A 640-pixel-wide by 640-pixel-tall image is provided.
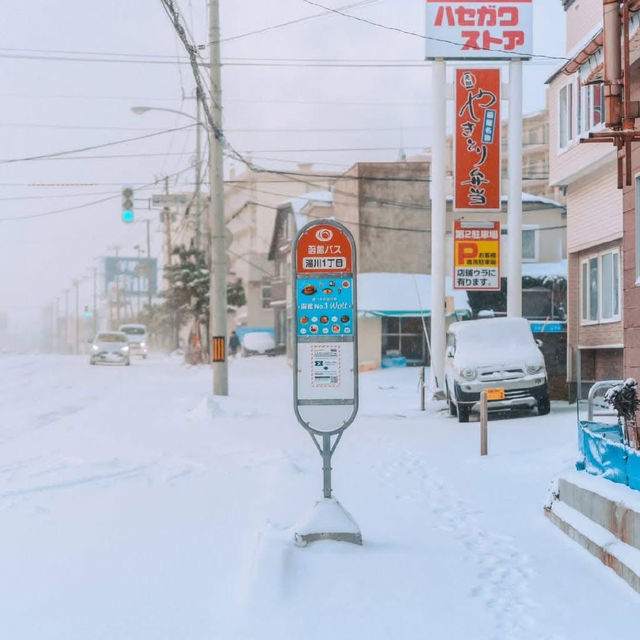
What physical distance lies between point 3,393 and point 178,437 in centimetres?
1225

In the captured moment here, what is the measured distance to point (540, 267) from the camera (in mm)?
37406

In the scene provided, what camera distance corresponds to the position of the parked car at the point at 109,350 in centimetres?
4291

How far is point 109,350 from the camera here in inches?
1695

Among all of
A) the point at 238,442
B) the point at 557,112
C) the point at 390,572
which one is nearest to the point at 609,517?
the point at 390,572

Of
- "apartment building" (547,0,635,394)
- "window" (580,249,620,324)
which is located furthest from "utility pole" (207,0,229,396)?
"window" (580,249,620,324)

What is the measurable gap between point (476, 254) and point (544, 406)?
4586 millimetres

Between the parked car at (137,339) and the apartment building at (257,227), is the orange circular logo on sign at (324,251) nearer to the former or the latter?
the parked car at (137,339)

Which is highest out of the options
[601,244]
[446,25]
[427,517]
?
[446,25]

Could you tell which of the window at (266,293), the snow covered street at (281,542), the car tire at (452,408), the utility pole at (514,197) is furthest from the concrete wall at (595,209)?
the window at (266,293)

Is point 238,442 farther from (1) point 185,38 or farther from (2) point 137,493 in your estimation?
(1) point 185,38

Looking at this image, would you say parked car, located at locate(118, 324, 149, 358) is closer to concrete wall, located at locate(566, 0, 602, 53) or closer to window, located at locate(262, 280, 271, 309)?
window, located at locate(262, 280, 271, 309)

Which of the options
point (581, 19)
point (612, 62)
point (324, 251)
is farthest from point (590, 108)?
point (324, 251)

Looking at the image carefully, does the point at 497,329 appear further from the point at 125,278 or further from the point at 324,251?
the point at 125,278

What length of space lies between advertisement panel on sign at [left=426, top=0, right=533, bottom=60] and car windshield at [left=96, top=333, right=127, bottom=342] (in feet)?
85.0
